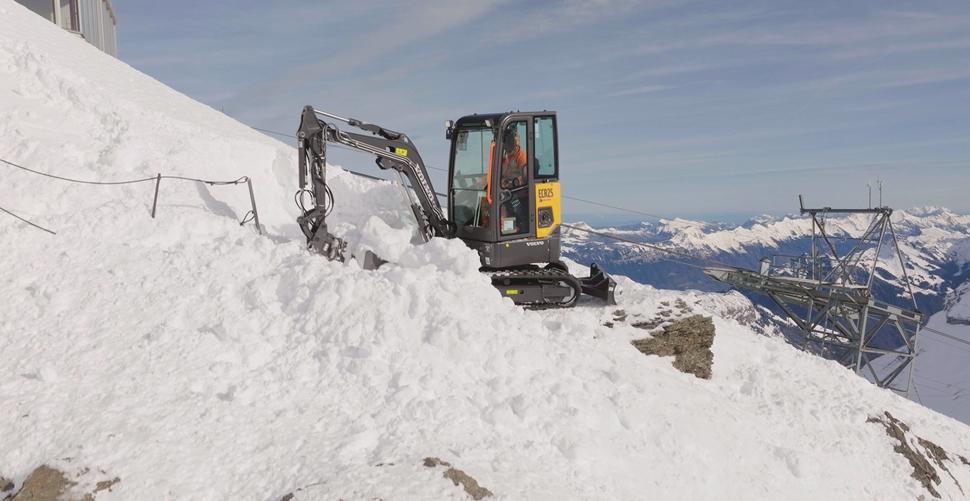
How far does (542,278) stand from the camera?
1162cm

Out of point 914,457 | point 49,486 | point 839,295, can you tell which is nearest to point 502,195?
point 49,486

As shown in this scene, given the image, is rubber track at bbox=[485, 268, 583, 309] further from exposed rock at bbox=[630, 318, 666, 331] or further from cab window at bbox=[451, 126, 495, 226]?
exposed rock at bbox=[630, 318, 666, 331]

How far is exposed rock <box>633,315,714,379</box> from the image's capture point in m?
11.6

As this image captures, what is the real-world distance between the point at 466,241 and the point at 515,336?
11.5ft

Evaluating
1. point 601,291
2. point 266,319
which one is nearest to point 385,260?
point 266,319

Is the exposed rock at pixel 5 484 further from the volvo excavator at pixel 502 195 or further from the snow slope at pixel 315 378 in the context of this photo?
the volvo excavator at pixel 502 195

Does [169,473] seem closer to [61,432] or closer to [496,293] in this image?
[61,432]

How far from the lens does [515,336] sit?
8.98 metres

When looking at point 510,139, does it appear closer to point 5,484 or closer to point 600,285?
point 600,285

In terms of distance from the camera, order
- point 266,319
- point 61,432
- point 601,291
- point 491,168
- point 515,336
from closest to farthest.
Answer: point 61,432 → point 266,319 → point 515,336 → point 491,168 → point 601,291

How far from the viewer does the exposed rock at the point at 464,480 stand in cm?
621

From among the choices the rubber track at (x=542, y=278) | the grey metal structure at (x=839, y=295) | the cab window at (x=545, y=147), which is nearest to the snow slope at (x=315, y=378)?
the rubber track at (x=542, y=278)

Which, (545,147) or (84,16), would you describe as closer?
(545,147)

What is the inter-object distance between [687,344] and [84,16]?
29.7 meters
